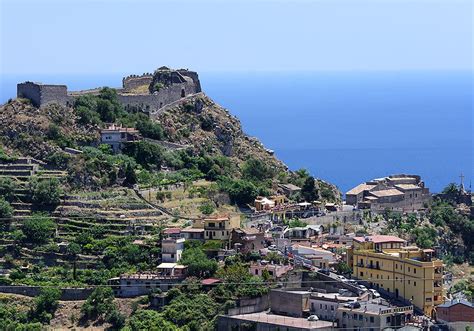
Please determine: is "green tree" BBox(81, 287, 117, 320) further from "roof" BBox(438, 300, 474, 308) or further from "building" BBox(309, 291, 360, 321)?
"roof" BBox(438, 300, 474, 308)

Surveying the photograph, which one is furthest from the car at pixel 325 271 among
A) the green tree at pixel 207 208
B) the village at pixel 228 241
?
the green tree at pixel 207 208

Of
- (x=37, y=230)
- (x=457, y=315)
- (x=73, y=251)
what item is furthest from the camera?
(x=37, y=230)

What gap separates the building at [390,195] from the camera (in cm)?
6288

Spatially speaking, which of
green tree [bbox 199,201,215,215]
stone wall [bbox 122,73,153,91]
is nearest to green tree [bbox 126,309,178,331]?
green tree [bbox 199,201,215,215]

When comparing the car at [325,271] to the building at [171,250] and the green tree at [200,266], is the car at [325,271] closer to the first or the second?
the green tree at [200,266]

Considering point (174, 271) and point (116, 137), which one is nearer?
point (174, 271)

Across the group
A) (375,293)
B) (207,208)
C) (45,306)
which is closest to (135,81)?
(207,208)

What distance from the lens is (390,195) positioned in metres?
63.8

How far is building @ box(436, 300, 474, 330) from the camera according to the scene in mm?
47875

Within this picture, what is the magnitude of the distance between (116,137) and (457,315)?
1819 cm

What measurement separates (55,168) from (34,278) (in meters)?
8.00

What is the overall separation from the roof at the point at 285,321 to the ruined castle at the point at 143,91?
17.1 meters

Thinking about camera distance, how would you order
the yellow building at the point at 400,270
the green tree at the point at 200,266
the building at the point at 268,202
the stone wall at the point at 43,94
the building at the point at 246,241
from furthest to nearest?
the stone wall at the point at 43,94 → the building at the point at 268,202 → the building at the point at 246,241 → the green tree at the point at 200,266 → the yellow building at the point at 400,270

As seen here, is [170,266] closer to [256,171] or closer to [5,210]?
[5,210]
